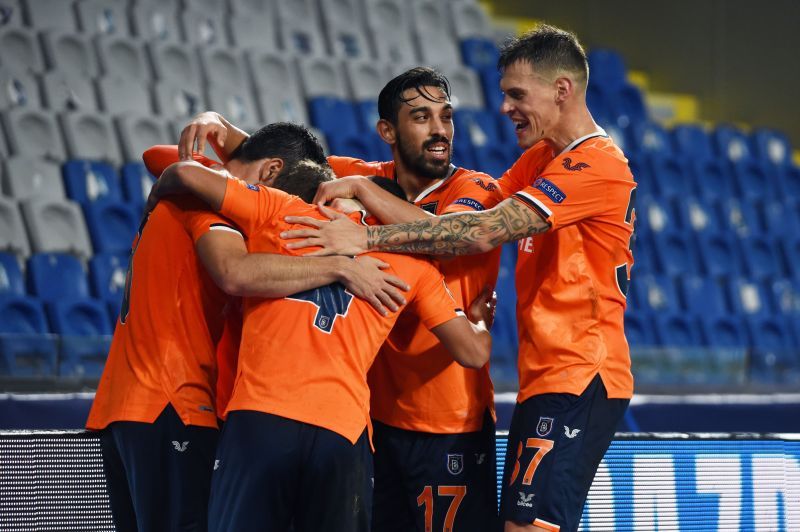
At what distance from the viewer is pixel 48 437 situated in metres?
3.85

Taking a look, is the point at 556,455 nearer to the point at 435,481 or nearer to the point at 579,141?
the point at 435,481

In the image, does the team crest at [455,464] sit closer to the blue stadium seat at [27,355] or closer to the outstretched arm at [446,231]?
the outstretched arm at [446,231]

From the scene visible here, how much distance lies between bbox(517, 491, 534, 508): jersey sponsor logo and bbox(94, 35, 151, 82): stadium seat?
7.75 meters

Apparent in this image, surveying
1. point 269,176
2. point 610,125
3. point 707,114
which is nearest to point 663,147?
point 610,125

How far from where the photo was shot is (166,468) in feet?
11.2

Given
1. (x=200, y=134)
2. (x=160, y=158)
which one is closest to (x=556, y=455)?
(x=200, y=134)

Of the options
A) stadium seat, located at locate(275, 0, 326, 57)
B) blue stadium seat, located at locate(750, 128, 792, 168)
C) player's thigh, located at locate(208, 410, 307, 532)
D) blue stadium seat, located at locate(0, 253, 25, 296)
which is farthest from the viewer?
blue stadium seat, located at locate(750, 128, 792, 168)

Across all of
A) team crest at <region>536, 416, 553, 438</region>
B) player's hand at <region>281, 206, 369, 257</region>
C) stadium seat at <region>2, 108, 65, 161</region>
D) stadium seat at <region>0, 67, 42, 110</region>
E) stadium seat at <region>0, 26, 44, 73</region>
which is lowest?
team crest at <region>536, 416, 553, 438</region>

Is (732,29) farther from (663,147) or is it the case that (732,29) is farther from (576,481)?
(576,481)

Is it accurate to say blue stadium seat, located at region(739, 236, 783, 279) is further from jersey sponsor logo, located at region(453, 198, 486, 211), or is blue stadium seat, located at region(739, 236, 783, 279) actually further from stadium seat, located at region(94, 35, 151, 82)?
jersey sponsor logo, located at region(453, 198, 486, 211)

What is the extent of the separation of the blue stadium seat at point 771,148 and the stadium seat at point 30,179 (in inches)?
361

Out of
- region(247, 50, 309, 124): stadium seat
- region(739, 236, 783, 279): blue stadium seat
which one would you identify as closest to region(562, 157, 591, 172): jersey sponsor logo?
region(247, 50, 309, 124): stadium seat

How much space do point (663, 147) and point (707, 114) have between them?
2165 mm

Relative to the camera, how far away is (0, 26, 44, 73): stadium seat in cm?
952
